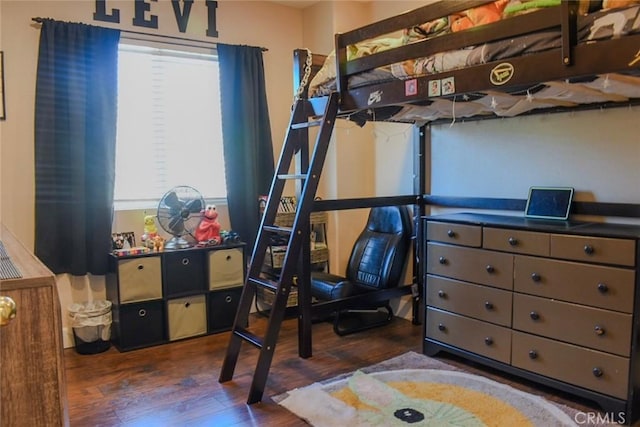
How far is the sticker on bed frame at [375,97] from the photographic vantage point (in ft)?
8.48

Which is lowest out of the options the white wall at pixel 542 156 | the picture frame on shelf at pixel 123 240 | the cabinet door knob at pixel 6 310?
the picture frame on shelf at pixel 123 240

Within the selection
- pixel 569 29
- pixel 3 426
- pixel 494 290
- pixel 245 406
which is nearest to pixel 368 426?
pixel 245 406

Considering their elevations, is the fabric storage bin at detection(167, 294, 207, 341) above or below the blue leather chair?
below

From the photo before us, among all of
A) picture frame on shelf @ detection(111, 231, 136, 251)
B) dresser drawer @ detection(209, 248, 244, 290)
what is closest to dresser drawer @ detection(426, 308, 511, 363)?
dresser drawer @ detection(209, 248, 244, 290)

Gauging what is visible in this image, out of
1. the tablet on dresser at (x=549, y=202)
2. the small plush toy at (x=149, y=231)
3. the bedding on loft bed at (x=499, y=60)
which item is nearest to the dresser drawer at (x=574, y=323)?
the tablet on dresser at (x=549, y=202)

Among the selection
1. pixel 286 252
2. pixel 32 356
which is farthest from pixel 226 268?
pixel 32 356

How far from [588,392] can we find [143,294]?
2.81 m

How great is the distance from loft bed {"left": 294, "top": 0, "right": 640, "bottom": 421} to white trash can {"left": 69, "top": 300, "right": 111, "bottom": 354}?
172 cm

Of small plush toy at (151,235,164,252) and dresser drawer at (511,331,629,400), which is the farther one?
small plush toy at (151,235,164,252)

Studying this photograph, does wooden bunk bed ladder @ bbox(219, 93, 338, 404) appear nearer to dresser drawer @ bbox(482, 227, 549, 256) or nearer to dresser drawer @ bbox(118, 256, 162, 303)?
dresser drawer @ bbox(118, 256, 162, 303)

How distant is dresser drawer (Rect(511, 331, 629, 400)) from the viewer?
2346 millimetres

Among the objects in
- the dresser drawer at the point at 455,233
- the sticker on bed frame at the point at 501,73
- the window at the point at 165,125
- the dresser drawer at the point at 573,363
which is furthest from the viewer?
the window at the point at 165,125

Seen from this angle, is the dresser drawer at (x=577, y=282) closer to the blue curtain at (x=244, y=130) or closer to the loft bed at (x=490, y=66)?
the loft bed at (x=490, y=66)

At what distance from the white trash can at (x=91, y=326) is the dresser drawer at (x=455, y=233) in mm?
2299
